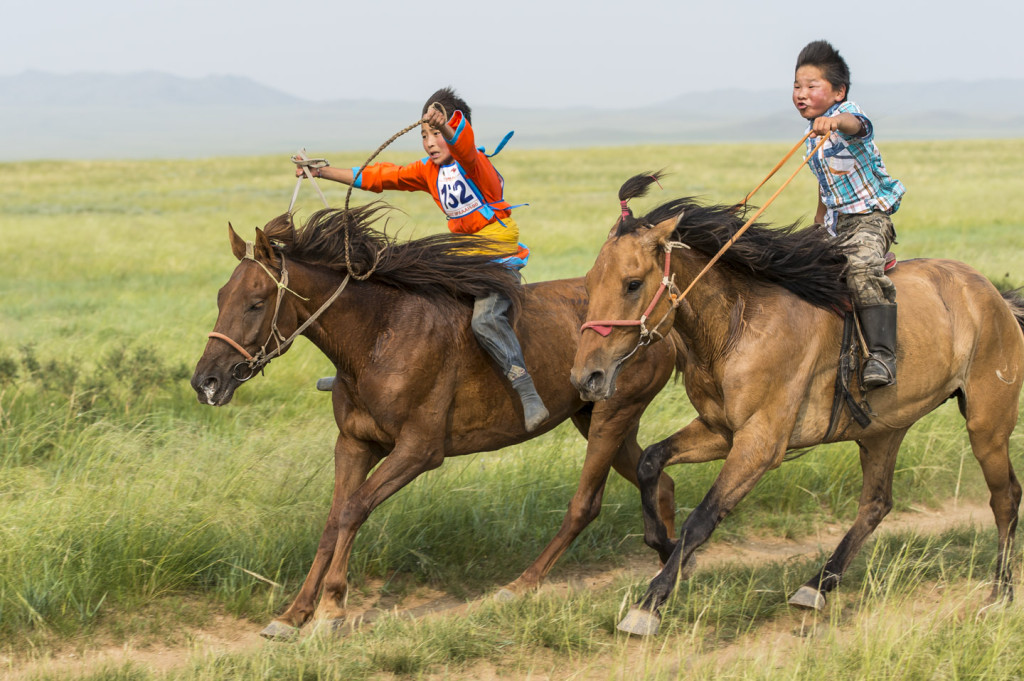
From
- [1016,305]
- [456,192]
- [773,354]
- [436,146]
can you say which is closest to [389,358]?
[456,192]

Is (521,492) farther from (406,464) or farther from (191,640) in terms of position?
(191,640)

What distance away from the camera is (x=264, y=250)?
473 cm

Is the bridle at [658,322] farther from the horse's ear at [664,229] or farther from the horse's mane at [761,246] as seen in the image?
the horse's mane at [761,246]

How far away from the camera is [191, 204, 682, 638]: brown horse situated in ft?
15.4

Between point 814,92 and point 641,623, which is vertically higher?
point 814,92

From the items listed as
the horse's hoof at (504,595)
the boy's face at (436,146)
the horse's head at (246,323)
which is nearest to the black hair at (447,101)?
the boy's face at (436,146)

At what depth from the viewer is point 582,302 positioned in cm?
573

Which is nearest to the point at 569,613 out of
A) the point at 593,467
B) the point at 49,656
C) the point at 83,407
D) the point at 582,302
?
the point at 593,467

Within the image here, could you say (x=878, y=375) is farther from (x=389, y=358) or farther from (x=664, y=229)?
(x=389, y=358)

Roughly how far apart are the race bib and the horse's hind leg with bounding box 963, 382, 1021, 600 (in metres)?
2.85

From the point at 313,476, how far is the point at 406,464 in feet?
4.34

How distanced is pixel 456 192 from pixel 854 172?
6.95 ft

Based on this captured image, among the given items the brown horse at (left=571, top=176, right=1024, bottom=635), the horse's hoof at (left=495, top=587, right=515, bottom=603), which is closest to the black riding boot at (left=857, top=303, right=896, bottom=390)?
the brown horse at (left=571, top=176, right=1024, bottom=635)

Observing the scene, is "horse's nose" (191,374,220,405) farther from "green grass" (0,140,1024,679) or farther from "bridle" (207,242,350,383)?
"green grass" (0,140,1024,679)
